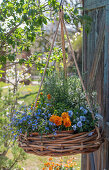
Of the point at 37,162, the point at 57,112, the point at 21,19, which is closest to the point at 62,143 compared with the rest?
the point at 57,112

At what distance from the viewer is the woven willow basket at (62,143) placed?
1.19 m

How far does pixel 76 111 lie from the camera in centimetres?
136

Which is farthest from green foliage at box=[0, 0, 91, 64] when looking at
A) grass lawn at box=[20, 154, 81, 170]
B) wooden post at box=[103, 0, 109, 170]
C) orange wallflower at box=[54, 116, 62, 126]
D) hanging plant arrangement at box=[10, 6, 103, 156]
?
grass lawn at box=[20, 154, 81, 170]

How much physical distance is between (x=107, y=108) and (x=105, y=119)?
99 mm

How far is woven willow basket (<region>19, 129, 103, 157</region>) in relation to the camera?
119 centimetres

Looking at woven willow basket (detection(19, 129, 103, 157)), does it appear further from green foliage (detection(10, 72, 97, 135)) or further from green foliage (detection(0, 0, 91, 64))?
green foliage (detection(0, 0, 91, 64))

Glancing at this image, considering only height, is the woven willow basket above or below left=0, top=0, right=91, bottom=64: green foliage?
below

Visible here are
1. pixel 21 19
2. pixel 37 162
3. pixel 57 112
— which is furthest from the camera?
pixel 37 162

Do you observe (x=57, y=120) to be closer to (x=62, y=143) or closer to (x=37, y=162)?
(x=62, y=143)

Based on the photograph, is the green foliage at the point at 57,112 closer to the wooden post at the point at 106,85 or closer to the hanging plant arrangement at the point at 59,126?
the hanging plant arrangement at the point at 59,126

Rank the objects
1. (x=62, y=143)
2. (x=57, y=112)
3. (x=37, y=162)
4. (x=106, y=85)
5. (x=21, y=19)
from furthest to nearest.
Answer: (x=37, y=162), (x=21, y=19), (x=106, y=85), (x=57, y=112), (x=62, y=143)

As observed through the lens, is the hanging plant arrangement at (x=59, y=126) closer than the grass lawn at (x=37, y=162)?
Yes

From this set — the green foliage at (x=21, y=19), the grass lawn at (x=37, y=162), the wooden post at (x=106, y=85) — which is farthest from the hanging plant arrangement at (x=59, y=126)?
the grass lawn at (x=37, y=162)

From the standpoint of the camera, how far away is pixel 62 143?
119 cm
